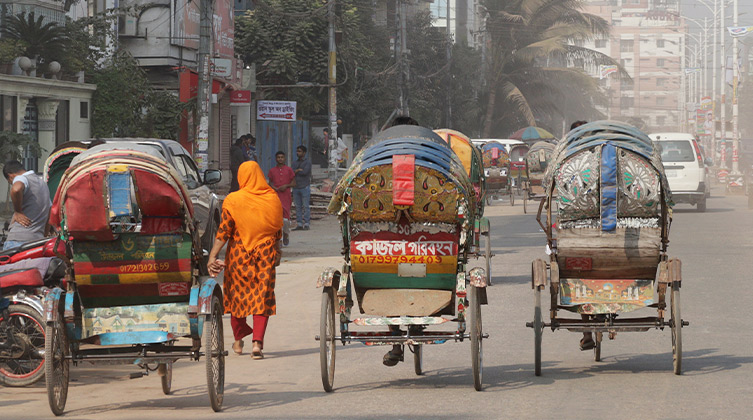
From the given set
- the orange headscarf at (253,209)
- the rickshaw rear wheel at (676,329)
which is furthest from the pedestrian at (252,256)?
the rickshaw rear wheel at (676,329)

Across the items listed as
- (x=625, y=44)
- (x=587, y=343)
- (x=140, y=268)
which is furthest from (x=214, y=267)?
(x=625, y=44)

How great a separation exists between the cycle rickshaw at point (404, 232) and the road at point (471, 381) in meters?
0.57

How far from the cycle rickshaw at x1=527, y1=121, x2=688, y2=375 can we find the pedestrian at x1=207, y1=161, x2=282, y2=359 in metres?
2.50

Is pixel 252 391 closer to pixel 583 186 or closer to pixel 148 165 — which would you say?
pixel 148 165

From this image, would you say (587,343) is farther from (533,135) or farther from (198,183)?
(533,135)

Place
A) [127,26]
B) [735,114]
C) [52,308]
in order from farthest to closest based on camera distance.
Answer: [735,114] < [127,26] < [52,308]

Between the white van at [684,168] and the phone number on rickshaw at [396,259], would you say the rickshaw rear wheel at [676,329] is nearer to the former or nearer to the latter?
the phone number on rickshaw at [396,259]

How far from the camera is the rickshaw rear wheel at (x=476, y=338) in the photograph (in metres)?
8.36

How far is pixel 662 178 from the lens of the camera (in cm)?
964

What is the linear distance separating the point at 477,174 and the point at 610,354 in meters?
5.75

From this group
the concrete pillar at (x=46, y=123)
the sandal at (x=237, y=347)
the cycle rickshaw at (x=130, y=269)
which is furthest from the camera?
the concrete pillar at (x=46, y=123)

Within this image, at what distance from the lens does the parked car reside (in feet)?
54.1

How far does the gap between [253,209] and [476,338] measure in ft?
9.75

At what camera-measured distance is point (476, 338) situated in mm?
8398
